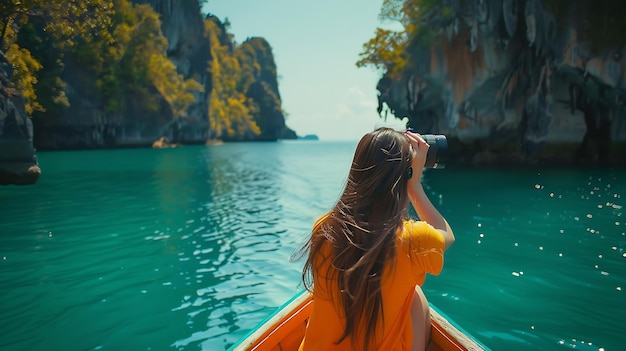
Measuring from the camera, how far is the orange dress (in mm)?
1755

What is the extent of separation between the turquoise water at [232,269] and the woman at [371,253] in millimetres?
2719

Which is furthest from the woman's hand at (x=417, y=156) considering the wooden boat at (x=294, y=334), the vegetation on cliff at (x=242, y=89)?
the vegetation on cliff at (x=242, y=89)

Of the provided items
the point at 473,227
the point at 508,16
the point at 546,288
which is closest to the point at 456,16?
the point at 508,16

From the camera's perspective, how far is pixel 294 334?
3062 mm

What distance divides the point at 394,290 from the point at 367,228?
11.0 inches

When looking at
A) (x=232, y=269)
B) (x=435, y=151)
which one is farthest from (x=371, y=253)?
(x=232, y=269)

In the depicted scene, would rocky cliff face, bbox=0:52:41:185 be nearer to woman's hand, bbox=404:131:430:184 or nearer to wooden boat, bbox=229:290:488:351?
wooden boat, bbox=229:290:488:351

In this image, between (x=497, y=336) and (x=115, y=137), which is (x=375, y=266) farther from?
(x=115, y=137)

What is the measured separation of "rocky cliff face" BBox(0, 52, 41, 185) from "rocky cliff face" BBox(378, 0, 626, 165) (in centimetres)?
1967

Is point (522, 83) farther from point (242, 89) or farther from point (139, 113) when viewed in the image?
point (242, 89)

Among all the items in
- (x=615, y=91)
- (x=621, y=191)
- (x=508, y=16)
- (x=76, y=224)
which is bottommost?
(x=76, y=224)

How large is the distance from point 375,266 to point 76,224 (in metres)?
9.42

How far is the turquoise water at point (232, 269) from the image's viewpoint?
4.48 m

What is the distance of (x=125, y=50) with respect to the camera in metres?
44.6
